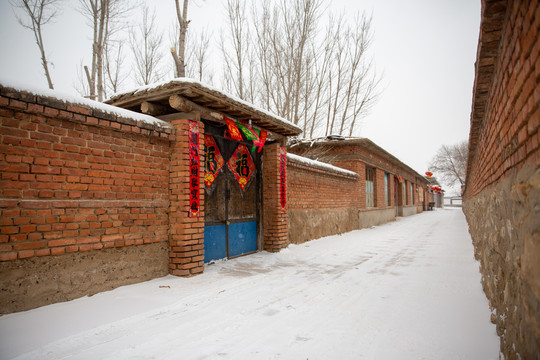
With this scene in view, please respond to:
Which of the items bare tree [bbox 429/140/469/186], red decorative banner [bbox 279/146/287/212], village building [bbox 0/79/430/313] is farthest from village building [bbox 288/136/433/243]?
bare tree [bbox 429/140/469/186]

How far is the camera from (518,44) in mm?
1727

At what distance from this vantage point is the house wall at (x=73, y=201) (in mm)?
3002

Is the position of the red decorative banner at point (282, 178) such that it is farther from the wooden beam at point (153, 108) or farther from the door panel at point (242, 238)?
the wooden beam at point (153, 108)

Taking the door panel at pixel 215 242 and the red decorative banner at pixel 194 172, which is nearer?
the red decorative banner at pixel 194 172

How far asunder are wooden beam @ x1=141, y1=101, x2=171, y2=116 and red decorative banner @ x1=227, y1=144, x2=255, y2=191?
1601 mm

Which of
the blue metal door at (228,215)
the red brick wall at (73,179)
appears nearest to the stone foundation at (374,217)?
the blue metal door at (228,215)

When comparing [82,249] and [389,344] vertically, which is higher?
[82,249]

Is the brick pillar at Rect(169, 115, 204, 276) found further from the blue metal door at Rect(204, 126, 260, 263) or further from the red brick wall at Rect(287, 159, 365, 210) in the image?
the red brick wall at Rect(287, 159, 365, 210)

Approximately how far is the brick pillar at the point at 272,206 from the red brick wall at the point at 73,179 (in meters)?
2.79

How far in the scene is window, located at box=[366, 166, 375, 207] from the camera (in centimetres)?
1412

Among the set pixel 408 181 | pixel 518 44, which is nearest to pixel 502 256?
pixel 518 44

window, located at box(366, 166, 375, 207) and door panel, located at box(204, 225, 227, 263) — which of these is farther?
window, located at box(366, 166, 375, 207)

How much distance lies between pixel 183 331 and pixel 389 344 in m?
1.81

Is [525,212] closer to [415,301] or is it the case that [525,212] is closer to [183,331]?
[415,301]
